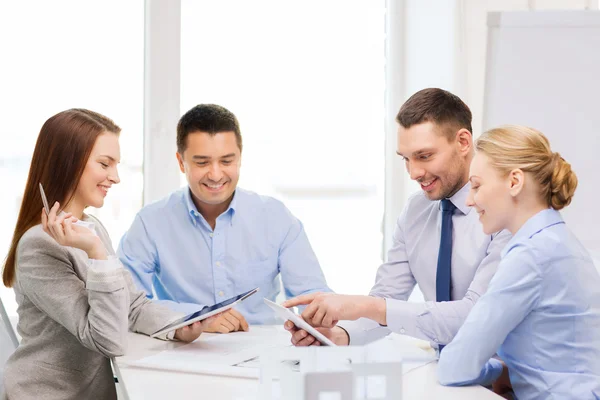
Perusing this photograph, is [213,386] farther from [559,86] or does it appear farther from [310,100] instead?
[310,100]

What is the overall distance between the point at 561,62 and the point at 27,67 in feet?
7.47

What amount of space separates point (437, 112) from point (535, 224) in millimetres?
636

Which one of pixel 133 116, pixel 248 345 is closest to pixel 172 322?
pixel 248 345

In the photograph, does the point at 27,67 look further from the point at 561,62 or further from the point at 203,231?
the point at 561,62

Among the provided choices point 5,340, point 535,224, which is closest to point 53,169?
point 5,340

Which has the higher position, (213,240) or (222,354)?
(213,240)

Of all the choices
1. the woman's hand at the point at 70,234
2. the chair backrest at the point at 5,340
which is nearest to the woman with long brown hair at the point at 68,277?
the woman's hand at the point at 70,234

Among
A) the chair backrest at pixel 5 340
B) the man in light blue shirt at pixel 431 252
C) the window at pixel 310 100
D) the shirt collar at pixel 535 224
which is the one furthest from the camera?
the window at pixel 310 100

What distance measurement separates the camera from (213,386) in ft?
5.32

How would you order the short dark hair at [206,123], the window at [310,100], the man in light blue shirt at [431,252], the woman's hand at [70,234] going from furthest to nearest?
1. the window at [310,100]
2. the short dark hair at [206,123]
3. the man in light blue shirt at [431,252]
4. the woman's hand at [70,234]

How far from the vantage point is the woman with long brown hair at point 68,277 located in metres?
1.86

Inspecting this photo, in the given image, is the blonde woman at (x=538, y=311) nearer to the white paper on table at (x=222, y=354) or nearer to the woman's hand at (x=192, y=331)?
the white paper on table at (x=222, y=354)

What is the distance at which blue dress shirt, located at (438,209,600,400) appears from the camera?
61.4 inches

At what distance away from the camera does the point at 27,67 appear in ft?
10.5
